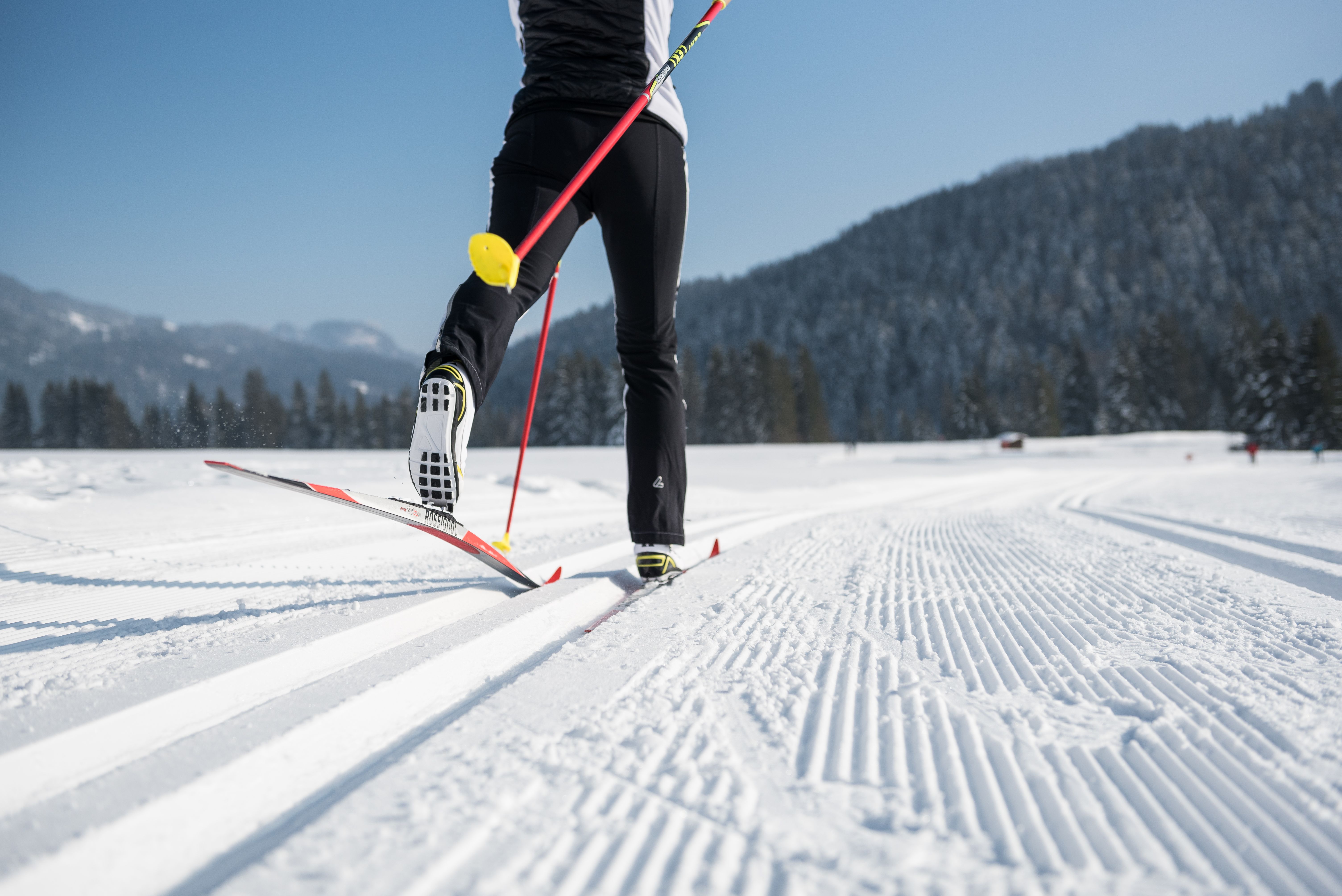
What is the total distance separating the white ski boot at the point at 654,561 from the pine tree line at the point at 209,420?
2.53 feet

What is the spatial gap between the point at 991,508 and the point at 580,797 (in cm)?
548

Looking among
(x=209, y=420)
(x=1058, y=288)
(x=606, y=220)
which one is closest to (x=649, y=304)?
(x=606, y=220)

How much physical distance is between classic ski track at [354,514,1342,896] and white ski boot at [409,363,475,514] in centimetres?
65

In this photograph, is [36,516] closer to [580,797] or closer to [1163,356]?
[580,797]

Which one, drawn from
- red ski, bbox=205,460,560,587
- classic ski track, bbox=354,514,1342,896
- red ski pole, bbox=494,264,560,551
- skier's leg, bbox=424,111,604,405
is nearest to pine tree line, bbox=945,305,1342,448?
red ski pole, bbox=494,264,560,551

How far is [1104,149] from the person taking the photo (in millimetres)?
118000

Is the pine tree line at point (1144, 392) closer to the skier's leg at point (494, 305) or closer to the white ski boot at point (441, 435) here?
the skier's leg at point (494, 305)

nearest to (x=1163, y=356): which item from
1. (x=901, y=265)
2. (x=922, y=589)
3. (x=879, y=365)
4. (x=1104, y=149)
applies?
(x=879, y=365)

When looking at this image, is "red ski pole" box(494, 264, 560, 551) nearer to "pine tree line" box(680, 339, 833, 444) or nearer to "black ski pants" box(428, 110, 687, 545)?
"black ski pants" box(428, 110, 687, 545)

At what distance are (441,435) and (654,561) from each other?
2.43 feet

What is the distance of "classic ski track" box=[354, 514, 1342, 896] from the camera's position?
0.55 meters

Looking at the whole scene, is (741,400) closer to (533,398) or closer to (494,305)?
(533,398)

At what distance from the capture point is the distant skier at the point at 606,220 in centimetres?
150

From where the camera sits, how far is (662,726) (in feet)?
2.72
